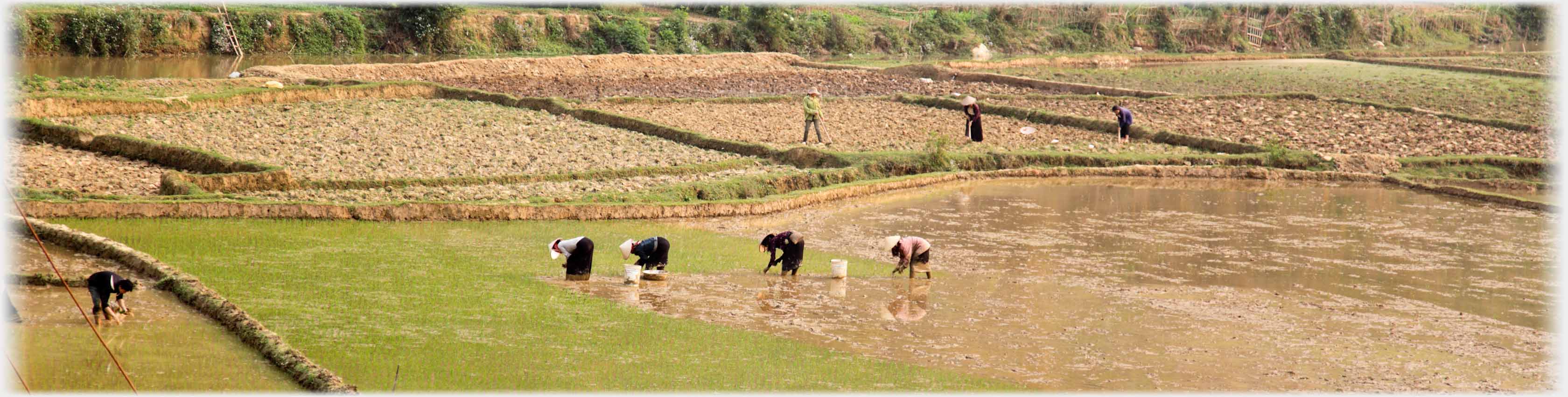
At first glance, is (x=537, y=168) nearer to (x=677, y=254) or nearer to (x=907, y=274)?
(x=677, y=254)

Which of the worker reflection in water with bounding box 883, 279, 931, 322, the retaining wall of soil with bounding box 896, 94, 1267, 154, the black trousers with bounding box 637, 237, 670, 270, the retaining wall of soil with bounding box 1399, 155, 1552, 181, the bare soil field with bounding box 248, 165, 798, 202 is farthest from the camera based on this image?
the retaining wall of soil with bounding box 896, 94, 1267, 154

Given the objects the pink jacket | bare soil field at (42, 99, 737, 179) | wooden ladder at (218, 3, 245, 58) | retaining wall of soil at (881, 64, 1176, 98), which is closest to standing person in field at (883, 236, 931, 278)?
the pink jacket

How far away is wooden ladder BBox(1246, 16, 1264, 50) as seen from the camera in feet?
169

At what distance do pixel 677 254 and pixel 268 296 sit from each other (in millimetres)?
4271

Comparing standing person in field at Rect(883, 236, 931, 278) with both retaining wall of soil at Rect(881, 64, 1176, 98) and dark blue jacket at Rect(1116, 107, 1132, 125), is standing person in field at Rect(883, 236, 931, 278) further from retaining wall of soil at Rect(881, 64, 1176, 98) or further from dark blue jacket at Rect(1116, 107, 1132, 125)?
retaining wall of soil at Rect(881, 64, 1176, 98)

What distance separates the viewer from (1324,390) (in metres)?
9.47

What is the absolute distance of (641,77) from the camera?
3475 centimetres

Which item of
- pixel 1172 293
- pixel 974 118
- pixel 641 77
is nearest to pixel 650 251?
pixel 1172 293

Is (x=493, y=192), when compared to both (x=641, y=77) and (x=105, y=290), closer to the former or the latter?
(x=105, y=290)

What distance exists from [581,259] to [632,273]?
50 cm

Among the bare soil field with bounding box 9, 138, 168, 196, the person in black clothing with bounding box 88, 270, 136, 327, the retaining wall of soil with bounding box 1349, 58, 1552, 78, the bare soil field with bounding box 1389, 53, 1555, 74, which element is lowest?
the bare soil field with bounding box 1389, 53, 1555, 74

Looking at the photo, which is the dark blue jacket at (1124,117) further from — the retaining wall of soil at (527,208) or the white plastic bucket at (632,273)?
the white plastic bucket at (632,273)

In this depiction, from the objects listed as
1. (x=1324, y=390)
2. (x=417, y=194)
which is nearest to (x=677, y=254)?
(x=417, y=194)

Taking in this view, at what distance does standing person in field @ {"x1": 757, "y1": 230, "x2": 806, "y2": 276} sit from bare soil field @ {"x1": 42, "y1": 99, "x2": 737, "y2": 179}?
6237 mm
